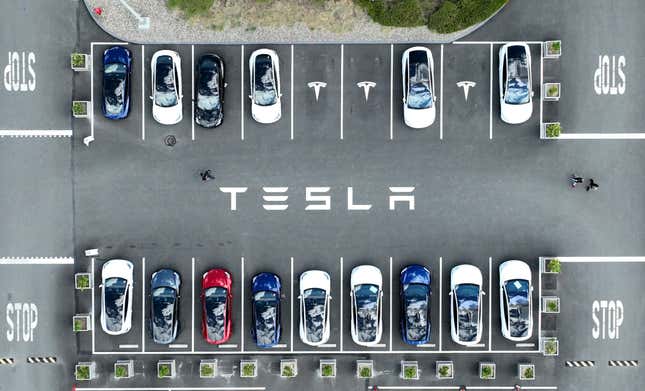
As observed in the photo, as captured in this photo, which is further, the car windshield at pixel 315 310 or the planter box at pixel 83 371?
the planter box at pixel 83 371

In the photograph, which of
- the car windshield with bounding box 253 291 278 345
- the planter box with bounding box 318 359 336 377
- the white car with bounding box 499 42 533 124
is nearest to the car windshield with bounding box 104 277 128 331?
the car windshield with bounding box 253 291 278 345

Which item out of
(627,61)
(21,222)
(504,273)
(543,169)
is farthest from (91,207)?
(627,61)

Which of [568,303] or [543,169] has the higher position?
[543,169]

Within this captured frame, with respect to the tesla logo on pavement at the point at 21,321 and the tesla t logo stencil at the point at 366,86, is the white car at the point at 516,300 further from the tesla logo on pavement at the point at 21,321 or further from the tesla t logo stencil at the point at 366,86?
the tesla logo on pavement at the point at 21,321

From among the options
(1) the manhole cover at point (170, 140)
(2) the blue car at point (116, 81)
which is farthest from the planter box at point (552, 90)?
(2) the blue car at point (116, 81)

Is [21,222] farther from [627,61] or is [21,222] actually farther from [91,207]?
[627,61]

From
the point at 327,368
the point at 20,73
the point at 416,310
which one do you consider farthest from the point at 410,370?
the point at 20,73
